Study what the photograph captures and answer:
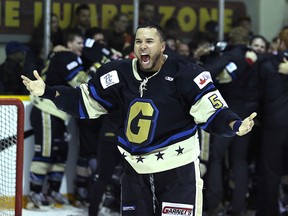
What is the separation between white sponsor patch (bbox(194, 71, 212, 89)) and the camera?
4180 mm

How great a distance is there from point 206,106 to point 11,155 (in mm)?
2460

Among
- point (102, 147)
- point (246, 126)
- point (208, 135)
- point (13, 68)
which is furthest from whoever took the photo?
point (13, 68)

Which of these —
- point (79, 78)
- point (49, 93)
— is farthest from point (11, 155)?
point (49, 93)

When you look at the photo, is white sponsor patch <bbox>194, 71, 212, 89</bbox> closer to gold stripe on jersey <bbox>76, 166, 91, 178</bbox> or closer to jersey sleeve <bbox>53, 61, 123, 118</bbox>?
jersey sleeve <bbox>53, 61, 123, 118</bbox>

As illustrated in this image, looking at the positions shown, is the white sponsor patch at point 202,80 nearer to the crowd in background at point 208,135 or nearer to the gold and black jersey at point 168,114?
the gold and black jersey at point 168,114

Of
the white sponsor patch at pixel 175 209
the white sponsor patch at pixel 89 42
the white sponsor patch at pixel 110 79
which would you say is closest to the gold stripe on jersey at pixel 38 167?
the white sponsor patch at pixel 89 42

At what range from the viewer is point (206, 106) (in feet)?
13.6

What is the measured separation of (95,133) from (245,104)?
1426 mm

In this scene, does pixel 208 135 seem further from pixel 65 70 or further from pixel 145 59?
pixel 145 59

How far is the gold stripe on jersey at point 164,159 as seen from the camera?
4.18 meters

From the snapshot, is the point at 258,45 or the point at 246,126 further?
the point at 258,45

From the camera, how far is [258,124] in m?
7.39

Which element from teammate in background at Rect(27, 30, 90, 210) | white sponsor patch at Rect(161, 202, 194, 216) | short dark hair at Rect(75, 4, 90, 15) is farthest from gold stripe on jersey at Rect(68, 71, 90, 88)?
white sponsor patch at Rect(161, 202, 194, 216)

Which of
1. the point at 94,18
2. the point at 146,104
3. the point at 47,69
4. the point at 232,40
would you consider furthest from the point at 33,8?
the point at 146,104
